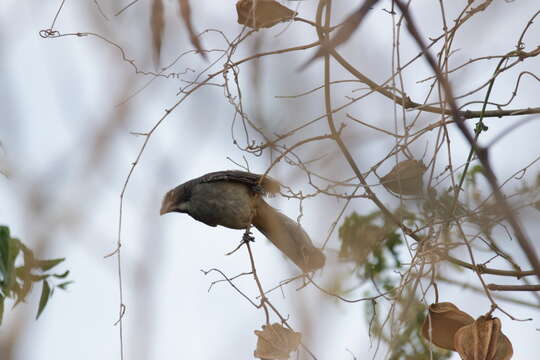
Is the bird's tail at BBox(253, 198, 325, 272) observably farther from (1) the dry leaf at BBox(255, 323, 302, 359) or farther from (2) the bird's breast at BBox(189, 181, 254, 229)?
(1) the dry leaf at BBox(255, 323, 302, 359)

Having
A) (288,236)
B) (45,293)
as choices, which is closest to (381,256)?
(288,236)

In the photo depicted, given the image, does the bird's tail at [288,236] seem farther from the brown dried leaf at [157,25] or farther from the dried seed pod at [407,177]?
the brown dried leaf at [157,25]

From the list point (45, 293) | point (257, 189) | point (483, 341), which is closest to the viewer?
point (483, 341)

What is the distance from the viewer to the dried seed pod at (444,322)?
2775 mm

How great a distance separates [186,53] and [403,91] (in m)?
0.90

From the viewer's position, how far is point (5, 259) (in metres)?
3.60

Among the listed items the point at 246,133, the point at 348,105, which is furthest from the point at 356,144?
→ the point at 246,133

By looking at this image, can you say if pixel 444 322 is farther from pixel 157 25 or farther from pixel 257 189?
pixel 257 189

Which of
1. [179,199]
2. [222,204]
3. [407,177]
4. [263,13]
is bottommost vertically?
[407,177]

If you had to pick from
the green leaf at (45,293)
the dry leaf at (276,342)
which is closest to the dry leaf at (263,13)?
the dry leaf at (276,342)

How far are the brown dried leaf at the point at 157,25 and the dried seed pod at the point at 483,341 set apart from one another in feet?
4.53

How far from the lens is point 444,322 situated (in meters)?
2.80

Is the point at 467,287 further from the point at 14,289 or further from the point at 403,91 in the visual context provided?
the point at 14,289

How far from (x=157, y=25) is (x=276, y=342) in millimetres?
1227
